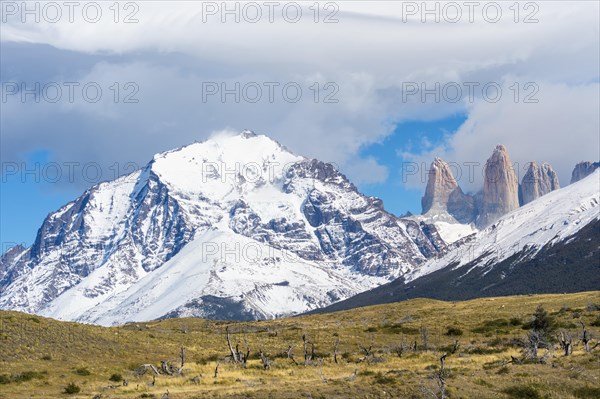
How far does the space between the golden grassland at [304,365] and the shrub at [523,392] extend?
7 cm

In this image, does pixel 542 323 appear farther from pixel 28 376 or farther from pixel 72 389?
pixel 28 376

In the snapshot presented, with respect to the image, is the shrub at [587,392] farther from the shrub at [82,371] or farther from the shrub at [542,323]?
the shrub at [82,371]

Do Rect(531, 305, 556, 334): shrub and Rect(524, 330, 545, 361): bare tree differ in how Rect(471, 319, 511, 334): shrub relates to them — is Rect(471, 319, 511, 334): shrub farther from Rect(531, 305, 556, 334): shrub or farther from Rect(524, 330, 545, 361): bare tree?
Rect(524, 330, 545, 361): bare tree

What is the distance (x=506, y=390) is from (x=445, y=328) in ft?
173

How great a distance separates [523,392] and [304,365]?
84.6 feet

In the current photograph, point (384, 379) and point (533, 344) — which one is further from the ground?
point (384, 379)

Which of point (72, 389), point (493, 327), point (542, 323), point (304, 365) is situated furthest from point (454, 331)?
point (72, 389)

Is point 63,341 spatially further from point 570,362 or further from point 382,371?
point 570,362

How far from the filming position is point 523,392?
188 ft

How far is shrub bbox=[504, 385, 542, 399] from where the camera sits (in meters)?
56.7

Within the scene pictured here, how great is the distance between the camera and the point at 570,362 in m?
70.2

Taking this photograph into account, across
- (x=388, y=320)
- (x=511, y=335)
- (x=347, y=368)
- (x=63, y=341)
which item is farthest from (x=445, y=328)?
(x=63, y=341)

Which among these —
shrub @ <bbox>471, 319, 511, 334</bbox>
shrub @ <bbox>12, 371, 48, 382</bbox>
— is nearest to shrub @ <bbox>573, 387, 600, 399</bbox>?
shrub @ <bbox>471, 319, 511, 334</bbox>

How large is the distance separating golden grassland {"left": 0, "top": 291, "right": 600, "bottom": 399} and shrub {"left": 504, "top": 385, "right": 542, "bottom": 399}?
0.25 feet
